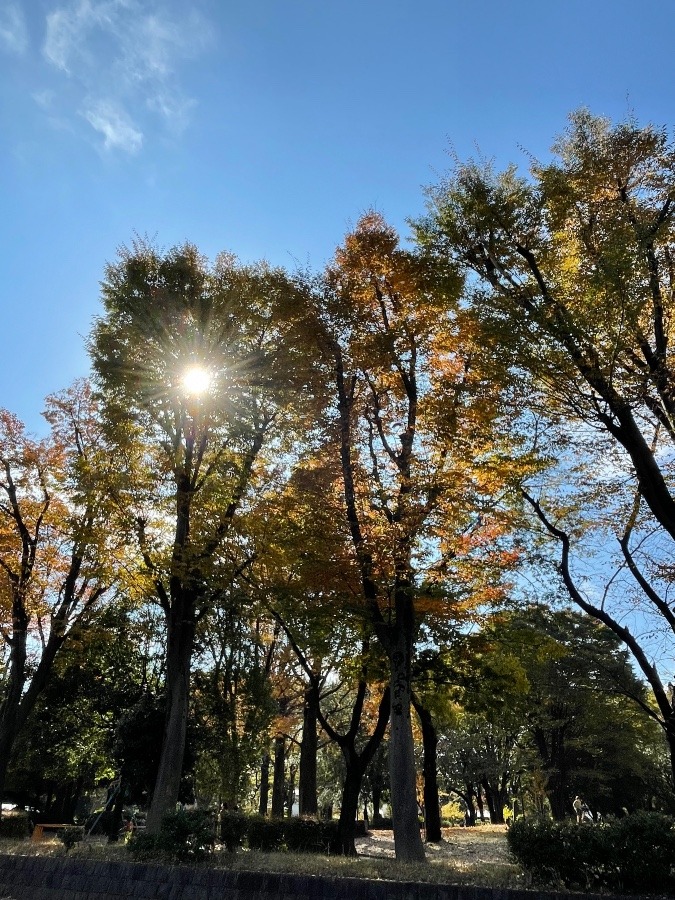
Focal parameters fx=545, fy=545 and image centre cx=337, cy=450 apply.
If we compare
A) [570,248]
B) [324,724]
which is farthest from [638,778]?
[570,248]

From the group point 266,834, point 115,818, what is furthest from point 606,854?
point 115,818

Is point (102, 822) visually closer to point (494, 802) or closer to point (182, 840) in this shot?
point (182, 840)

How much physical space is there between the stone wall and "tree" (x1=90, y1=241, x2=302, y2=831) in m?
3.72

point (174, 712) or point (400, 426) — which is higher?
point (400, 426)

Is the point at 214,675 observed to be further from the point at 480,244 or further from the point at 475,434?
the point at 480,244

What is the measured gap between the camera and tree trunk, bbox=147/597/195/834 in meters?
9.80

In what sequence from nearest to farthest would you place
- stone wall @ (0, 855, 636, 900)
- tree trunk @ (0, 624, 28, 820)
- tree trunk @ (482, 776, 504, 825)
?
stone wall @ (0, 855, 636, 900), tree trunk @ (0, 624, 28, 820), tree trunk @ (482, 776, 504, 825)

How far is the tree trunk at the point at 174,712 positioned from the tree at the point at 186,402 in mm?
41

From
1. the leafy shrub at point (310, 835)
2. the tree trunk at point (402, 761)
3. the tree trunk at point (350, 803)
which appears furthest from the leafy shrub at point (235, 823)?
the tree trunk at point (402, 761)

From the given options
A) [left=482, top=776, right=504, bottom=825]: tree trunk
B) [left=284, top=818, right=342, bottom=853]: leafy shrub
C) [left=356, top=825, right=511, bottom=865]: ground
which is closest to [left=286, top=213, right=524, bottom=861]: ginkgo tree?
[left=356, top=825, right=511, bottom=865]: ground

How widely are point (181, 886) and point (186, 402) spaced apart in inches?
345

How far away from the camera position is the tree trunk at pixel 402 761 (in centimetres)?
845

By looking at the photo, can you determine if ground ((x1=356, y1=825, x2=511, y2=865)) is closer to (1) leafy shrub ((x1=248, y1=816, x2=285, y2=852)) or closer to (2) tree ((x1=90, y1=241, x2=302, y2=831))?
(1) leafy shrub ((x1=248, y1=816, x2=285, y2=852))

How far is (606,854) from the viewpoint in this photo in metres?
6.21
